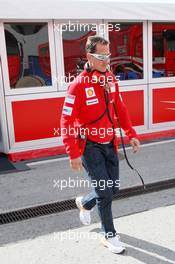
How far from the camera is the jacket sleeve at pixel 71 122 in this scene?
2.85m

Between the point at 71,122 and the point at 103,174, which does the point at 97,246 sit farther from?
the point at 71,122

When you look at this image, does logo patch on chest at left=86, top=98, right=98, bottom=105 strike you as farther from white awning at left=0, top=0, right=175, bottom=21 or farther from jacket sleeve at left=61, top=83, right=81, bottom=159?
white awning at left=0, top=0, right=175, bottom=21

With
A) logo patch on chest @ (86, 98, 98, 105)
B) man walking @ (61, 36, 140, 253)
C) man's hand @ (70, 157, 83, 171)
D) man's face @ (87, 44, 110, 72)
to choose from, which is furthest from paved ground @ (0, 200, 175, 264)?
man's face @ (87, 44, 110, 72)

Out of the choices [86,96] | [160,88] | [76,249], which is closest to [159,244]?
[76,249]

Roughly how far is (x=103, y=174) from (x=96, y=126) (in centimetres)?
41

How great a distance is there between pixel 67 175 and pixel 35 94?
1.57 meters

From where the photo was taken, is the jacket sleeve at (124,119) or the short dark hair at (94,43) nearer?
the short dark hair at (94,43)

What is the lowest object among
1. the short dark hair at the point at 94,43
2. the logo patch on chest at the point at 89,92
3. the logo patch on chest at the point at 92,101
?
the logo patch on chest at the point at 92,101

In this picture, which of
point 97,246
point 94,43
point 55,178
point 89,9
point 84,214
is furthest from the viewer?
point 89,9

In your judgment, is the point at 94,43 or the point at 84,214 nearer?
the point at 94,43

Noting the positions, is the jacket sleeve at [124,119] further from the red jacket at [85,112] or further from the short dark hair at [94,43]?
the short dark hair at [94,43]

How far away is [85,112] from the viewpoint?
2930mm

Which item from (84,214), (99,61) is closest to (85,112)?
(99,61)

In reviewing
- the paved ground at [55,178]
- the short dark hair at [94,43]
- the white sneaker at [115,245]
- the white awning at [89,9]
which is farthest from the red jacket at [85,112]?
the white awning at [89,9]
